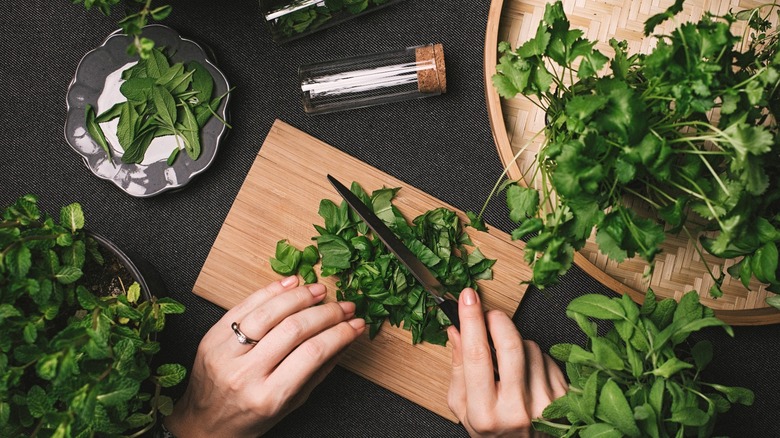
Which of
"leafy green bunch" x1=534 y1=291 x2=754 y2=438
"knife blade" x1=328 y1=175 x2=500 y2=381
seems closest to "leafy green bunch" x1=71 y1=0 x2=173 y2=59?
"knife blade" x1=328 y1=175 x2=500 y2=381

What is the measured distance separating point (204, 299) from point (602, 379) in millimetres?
618

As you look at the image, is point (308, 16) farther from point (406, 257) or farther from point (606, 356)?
point (606, 356)

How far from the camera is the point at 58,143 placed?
3.28 ft

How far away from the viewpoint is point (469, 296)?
86 centimetres

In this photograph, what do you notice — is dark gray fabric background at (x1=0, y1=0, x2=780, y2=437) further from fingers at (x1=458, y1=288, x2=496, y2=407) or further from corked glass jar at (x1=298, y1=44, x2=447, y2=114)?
fingers at (x1=458, y1=288, x2=496, y2=407)

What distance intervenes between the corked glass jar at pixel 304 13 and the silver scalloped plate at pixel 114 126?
0.39ft

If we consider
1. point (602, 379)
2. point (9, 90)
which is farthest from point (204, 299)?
point (602, 379)

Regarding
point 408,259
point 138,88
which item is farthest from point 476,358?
point 138,88

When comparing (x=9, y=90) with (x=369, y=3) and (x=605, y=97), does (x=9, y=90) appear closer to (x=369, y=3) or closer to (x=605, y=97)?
(x=369, y=3)

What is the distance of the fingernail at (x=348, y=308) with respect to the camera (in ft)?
2.88

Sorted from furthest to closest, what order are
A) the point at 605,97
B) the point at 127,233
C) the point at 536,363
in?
the point at 127,233
the point at 536,363
the point at 605,97

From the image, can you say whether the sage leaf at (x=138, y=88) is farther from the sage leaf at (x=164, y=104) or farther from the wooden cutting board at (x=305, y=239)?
the wooden cutting board at (x=305, y=239)

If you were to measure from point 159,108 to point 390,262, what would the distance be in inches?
16.6

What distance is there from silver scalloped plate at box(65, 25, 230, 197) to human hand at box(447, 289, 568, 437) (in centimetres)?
47
